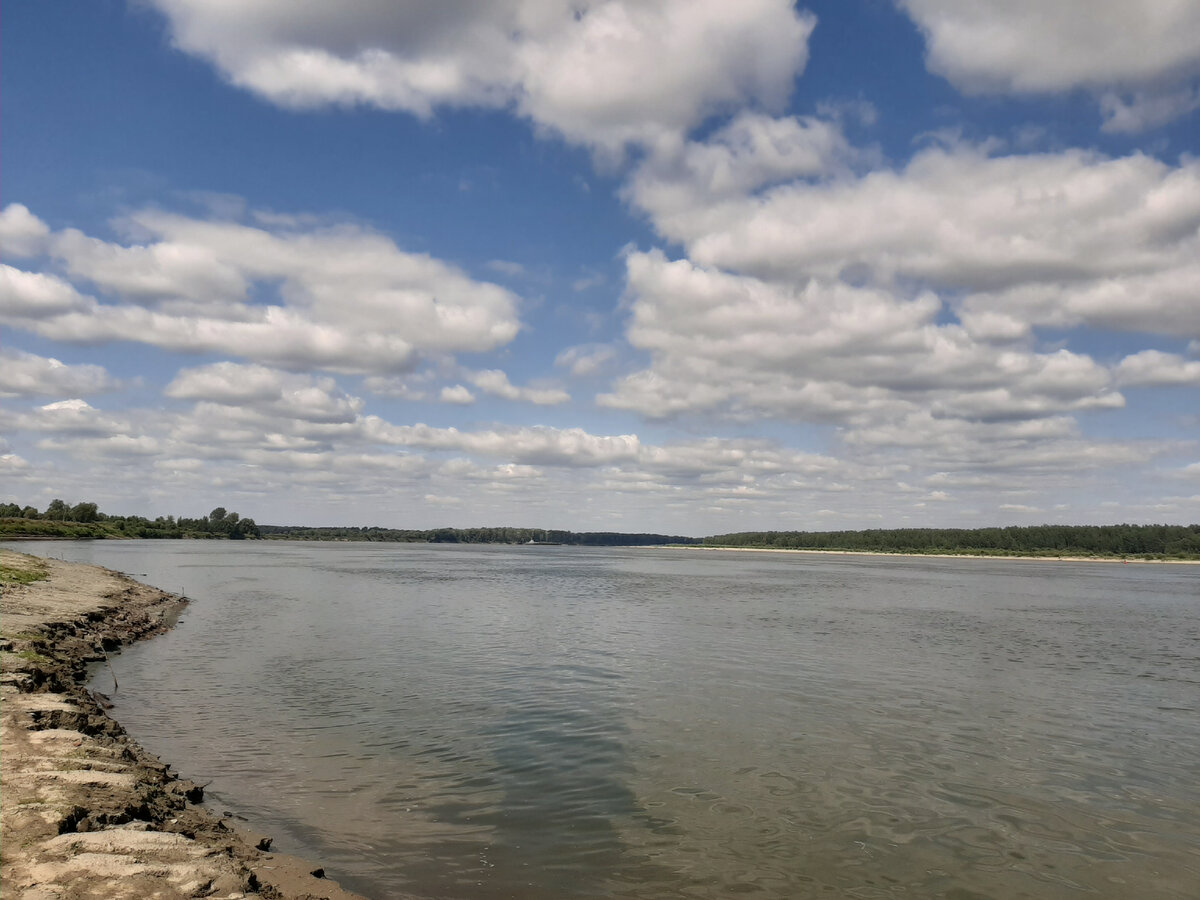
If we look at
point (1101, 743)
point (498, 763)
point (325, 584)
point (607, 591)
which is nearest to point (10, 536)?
point (325, 584)

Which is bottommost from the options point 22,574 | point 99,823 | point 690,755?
point 690,755

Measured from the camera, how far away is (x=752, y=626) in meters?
42.2

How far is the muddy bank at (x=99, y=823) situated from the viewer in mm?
8773

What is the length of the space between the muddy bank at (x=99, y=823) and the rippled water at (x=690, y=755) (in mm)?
1082

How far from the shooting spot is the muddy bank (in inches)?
345

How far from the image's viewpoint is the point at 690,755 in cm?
1739

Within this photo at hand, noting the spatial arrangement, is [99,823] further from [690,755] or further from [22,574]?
[22,574]

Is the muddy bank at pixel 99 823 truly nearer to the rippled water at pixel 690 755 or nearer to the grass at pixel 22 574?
the rippled water at pixel 690 755

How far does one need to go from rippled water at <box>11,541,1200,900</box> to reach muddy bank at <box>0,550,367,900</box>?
1.08 meters

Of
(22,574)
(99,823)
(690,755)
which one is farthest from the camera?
(22,574)

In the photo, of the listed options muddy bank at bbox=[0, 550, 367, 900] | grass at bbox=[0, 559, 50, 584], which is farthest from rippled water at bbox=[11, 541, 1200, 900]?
grass at bbox=[0, 559, 50, 584]

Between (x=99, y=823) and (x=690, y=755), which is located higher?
(x=99, y=823)

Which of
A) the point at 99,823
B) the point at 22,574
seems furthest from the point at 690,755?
the point at 22,574

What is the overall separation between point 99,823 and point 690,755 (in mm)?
11997
